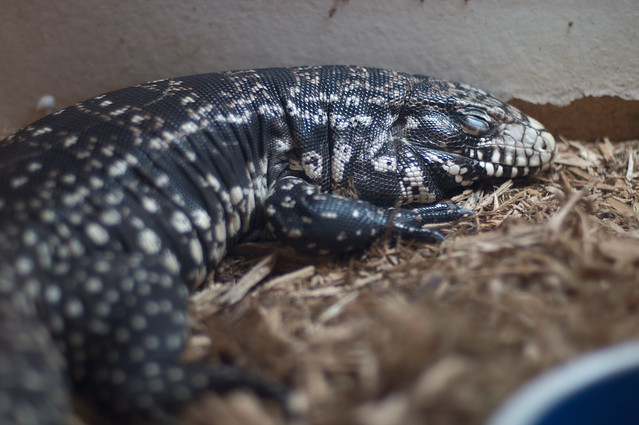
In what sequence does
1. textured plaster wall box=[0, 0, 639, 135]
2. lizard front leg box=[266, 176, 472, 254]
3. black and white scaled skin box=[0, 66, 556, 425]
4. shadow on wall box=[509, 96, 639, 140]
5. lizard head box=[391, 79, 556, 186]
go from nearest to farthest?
black and white scaled skin box=[0, 66, 556, 425]
lizard front leg box=[266, 176, 472, 254]
lizard head box=[391, 79, 556, 186]
textured plaster wall box=[0, 0, 639, 135]
shadow on wall box=[509, 96, 639, 140]

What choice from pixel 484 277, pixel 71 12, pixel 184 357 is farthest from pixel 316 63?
pixel 184 357

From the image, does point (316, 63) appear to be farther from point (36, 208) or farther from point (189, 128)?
point (36, 208)

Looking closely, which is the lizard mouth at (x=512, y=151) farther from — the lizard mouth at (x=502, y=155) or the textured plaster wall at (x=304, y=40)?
the textured plaster wall at (x=304, y=40)

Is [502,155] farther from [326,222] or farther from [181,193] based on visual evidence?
[181,193]

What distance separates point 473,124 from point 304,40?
141 cm

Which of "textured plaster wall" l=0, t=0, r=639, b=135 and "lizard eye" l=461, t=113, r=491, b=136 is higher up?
"textured plaster wall" l=0, t=0, r=639, b=135

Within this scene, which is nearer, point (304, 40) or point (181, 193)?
point (181, 193)

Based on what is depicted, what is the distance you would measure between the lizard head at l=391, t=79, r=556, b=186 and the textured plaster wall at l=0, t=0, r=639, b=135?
586mm

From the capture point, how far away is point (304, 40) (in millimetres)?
3896

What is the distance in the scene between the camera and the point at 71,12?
12.0 ft

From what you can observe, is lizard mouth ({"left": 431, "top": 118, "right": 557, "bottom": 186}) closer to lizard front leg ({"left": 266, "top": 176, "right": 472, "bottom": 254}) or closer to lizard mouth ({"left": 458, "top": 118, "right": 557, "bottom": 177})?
lizard mouth ({"left": 458, "top": 118, "right": 557, "bottom": 177})

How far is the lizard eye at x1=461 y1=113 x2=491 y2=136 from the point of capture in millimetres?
3480

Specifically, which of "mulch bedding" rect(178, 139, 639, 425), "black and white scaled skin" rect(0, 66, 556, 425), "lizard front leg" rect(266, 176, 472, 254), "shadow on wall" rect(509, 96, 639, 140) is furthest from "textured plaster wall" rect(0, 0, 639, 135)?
"lizard front leg" rect(266, 176, 472, 254)

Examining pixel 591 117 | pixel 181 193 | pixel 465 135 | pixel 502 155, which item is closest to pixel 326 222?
pixel 181 193
